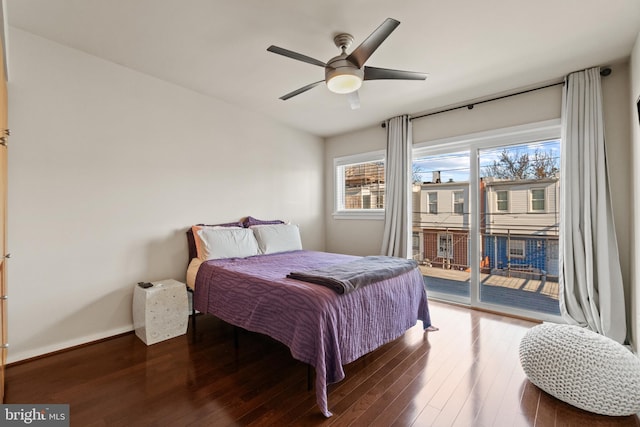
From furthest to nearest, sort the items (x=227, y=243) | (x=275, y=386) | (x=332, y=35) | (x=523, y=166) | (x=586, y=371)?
(x=523, y=166), (x=227, y=243), (x=332, y=35), (x=275, y=386), (x=586, y=371)

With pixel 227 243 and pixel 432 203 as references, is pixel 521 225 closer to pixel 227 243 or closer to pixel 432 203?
pixel 432 203

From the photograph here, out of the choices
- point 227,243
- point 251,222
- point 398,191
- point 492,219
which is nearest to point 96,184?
point 227,243

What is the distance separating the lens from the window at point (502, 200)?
345 centimetres

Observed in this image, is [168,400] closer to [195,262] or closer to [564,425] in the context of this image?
[195,262]

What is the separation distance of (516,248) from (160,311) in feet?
12.8

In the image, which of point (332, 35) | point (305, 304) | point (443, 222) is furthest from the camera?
point (443, 222)

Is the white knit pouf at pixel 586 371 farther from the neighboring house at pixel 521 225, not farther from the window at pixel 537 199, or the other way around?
the window at pixel 537 199

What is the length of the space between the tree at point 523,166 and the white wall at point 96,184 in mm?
3291

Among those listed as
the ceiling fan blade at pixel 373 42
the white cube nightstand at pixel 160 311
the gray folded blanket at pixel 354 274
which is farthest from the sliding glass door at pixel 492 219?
the white cube nightstand at pixel 160 311

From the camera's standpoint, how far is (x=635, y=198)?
242 cm

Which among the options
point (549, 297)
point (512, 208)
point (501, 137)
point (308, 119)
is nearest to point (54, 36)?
point (308, 119)

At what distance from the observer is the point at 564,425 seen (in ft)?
5.38

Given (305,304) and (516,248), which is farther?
(516,248)

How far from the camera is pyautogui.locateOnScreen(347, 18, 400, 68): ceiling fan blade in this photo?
A: 1.70 meters
